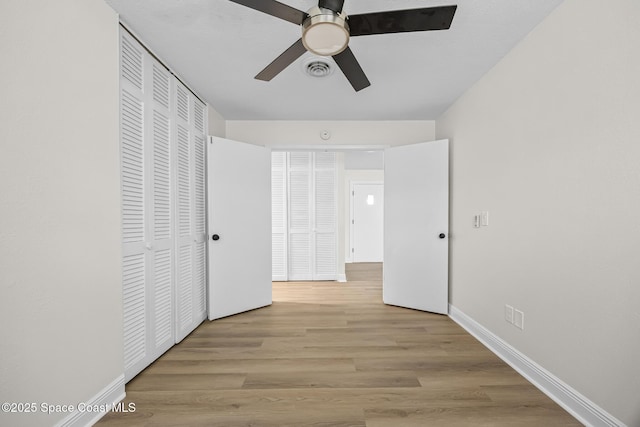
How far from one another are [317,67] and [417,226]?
6.47ft

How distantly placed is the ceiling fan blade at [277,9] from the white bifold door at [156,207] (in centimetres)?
103

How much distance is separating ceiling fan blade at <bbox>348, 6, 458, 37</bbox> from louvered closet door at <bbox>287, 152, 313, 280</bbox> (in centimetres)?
321

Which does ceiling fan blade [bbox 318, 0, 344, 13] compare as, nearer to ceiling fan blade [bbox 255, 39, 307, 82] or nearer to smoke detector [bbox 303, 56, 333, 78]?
ceiling fan blade [bbox 255, 39, 307, 82]

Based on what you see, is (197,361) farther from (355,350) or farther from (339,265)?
(339,265)

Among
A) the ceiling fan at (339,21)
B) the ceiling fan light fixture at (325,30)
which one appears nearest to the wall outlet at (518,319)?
the ceiling fan at (339,21)

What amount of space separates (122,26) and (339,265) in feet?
12.6

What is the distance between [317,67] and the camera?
87.0 inches

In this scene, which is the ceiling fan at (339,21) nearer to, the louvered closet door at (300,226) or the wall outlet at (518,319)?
the wall outlet at (518,319)

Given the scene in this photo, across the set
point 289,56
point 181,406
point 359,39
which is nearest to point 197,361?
point 181,406

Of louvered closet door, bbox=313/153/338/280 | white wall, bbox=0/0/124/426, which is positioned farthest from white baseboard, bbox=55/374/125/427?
louvered closet door, bbox=313/153/338/280

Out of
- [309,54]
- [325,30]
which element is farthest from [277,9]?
[309,54]

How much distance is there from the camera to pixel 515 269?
1.98 metres

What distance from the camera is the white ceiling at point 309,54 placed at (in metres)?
1.61

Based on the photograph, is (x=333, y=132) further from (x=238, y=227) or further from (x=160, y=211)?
(x=160, y=211)
